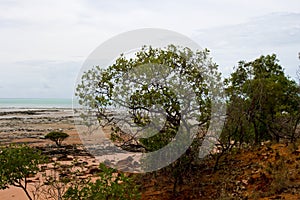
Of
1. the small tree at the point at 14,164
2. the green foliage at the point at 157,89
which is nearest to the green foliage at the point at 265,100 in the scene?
the green foliage at the point at 157,89

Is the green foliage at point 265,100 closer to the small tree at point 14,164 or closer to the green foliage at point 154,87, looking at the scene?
the green foliage at point 154,87

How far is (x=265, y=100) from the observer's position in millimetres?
15070

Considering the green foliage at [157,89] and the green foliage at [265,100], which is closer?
the green foliage at [157,89]

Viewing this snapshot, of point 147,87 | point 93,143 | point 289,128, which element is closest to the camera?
point 147,87

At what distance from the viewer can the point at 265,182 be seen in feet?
32.6

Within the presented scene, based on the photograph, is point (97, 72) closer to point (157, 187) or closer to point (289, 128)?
point (157, 187)

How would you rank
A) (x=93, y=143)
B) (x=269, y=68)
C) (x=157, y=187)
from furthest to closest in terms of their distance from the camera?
(x=93, y=143) < (x=269, y=68) < (x=157, y=187)

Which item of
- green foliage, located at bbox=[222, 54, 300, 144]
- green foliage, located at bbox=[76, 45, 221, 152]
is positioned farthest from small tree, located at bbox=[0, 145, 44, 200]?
green foliage, located at bbox=[222, 54, 300, 144]

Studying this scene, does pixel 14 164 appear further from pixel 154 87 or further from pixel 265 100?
pixel 265 100

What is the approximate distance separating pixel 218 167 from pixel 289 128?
431cm

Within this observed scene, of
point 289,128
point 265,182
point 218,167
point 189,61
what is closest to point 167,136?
point 189,61

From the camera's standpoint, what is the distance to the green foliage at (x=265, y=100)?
14.3m

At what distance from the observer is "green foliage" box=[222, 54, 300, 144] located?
1434 centimetres

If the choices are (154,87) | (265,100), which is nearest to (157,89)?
(154,87)
